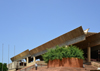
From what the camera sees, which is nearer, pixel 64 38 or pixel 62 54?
pixel 62 54

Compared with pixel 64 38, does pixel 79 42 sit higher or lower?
lower

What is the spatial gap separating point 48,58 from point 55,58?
67.4 inches

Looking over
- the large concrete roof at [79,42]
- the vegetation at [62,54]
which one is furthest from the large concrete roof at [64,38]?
the vegetation at [62,54]

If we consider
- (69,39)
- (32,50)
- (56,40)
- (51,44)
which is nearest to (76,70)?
(69,39)

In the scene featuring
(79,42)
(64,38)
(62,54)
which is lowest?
(62,54)

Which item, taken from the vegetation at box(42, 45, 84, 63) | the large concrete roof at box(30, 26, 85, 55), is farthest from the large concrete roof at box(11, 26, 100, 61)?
the vegetation at box(42, 45, 84, 63)

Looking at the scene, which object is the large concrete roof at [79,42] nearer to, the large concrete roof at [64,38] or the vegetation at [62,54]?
the large concrete roof at [64,38]

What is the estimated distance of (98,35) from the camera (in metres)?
37.7

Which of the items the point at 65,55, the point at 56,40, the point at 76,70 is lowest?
the point at 76,70

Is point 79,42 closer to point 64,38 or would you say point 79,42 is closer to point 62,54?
point 64,38

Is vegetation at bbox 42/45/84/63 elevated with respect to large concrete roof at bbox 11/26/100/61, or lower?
lower

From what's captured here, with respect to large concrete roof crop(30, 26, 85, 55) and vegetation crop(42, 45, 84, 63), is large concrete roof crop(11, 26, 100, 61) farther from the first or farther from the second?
vegetation crop(42, 45, 84, 63)

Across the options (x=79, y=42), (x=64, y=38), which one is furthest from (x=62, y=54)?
(x=79, y=42)

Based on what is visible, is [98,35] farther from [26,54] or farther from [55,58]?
[26,54]
